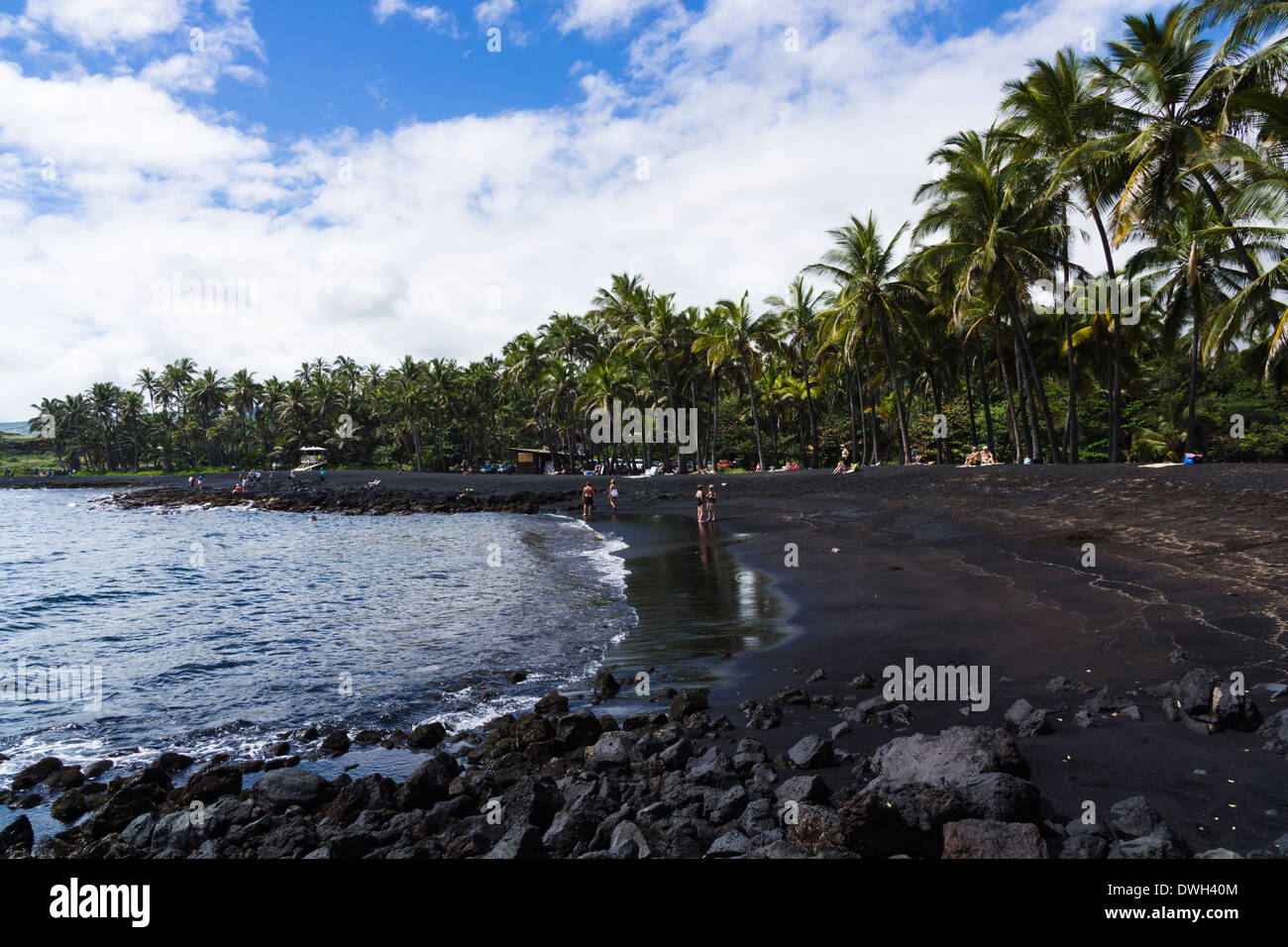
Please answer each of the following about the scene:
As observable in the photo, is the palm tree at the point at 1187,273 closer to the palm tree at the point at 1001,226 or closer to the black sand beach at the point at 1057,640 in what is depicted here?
the palm tree at the point at 1001,226

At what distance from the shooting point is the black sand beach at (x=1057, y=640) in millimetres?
5246

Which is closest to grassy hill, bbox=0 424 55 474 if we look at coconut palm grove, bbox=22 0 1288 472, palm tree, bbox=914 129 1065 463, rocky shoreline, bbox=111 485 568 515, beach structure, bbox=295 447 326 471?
beach structure, bbox=295 447 326 471

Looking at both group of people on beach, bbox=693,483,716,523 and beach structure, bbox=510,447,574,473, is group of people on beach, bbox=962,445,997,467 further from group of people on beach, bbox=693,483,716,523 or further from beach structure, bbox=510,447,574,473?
beach structure, bbox=510,447,574,473

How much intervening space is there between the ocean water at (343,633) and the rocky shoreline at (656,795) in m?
1.18

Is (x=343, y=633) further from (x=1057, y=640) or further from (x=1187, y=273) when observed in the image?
(x=1187, y=273)

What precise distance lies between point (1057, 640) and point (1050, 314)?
95.9 ft

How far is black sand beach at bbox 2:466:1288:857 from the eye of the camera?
17.2ft

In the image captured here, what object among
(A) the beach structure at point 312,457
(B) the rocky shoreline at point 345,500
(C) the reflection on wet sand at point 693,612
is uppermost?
(A) the beach structure at point 312,457

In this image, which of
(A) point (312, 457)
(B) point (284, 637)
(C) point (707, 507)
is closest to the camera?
(B) point (284, 637)

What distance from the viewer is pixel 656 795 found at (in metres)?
5.62

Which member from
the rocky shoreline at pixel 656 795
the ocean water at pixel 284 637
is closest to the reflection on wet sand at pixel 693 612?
the ocean water at pixel 284 637

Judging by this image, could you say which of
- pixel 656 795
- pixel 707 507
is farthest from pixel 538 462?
pixel 656 795

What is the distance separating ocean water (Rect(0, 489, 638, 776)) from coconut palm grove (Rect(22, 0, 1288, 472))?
18381mm

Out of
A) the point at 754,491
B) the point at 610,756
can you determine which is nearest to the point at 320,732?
the point at 610,756
